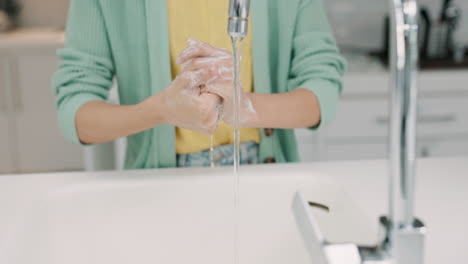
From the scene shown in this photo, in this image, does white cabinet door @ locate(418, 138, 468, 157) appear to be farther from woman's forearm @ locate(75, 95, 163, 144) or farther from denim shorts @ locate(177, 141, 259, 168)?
woman's forearm @ locate(75, 95, 163, 144)

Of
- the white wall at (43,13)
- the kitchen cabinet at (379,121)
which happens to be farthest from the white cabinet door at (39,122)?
the kitchen cabinet at (379,121)

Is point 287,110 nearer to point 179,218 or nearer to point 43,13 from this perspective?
point 179,218

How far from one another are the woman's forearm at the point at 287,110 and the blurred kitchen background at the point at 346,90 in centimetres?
78

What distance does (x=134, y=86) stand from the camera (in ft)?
3.72

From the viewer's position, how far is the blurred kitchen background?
219cm

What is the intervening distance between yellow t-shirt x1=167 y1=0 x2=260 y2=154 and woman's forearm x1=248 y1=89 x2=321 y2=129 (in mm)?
108

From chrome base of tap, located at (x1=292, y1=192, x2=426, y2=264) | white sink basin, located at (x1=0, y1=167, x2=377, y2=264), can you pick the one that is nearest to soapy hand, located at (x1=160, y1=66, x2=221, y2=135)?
white sink basin, located at (x1=0, y1=167, x2=377, y2=264)

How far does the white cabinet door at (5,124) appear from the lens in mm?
2742

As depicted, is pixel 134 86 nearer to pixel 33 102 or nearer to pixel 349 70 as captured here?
pixel 349 70

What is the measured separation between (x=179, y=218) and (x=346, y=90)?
136 centimetres

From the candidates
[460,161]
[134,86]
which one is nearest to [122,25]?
[134,86]

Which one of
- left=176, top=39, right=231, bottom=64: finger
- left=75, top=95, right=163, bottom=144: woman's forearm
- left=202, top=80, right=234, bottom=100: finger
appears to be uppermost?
left=176, top=39, right=231, bottom=64: finger

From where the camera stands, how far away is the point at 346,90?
2166 millimetres

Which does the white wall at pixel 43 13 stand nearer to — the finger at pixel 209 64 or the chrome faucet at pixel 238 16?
the finger at pixel 209 64
